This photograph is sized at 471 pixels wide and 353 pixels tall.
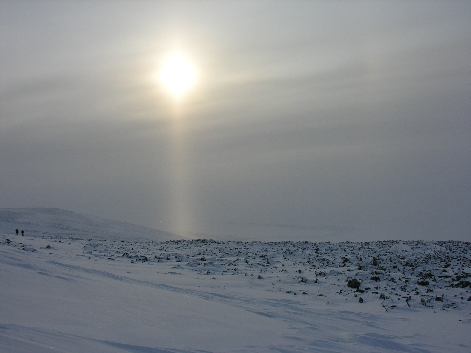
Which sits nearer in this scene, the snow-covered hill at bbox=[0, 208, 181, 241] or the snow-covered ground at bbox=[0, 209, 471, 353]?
the snow-covered ground at bbox=[0, 209, 471, 353]

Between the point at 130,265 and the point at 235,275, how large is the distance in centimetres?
422

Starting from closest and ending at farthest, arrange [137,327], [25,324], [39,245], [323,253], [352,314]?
[25,324]
[137,327]
[352,314]
[39,245]
[323,253]

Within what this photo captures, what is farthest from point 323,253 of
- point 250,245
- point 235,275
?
point 235,275

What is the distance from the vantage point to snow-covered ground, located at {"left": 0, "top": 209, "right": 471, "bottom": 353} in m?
7.28

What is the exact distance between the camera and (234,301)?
11.7m

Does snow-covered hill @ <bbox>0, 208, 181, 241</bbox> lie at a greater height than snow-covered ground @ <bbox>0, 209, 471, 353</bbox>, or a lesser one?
greater

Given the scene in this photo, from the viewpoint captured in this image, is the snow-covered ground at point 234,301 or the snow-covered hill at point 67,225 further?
the snow-covered hill at point 67,225

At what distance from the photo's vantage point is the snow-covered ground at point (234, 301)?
728cm

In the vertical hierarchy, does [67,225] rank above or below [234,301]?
above

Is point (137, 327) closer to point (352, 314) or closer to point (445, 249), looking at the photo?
point (352, 314)

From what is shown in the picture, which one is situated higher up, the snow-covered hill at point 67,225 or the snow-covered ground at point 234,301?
the snow-covered hill at point 67,225

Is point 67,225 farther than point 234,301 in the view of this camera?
Yes

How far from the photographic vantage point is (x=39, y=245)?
62.0 feet

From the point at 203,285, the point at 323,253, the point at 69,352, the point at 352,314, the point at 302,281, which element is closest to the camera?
the point at 69,352
